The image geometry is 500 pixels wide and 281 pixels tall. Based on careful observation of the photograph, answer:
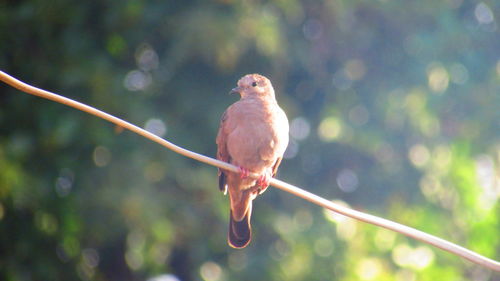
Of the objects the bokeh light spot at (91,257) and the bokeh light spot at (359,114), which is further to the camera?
the bokeh light spot at (359,114)

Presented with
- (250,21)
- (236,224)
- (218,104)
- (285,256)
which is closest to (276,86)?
(218,104)

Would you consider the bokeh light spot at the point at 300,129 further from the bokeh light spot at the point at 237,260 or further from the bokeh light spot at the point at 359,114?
the bokeh light spot at the point at 237,260

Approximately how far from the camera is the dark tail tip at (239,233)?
4.89 meters

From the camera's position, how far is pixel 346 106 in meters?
8.56

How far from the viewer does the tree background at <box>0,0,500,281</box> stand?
7219 millimetres

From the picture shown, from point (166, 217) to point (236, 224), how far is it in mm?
2377

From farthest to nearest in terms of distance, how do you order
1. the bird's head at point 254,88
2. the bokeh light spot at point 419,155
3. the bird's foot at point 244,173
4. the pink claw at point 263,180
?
1. the bokeh light spot at point 419,155
2. the bird's head at point 254,88
3. the pink claw at point 263,180
4. the bird's foot at point 244,173

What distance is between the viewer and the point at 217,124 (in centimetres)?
764

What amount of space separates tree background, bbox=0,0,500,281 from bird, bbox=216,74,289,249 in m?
2.00

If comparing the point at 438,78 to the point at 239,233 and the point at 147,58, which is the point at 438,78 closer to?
the point at 147,58

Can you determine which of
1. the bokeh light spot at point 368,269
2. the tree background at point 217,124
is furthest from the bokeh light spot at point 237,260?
the bokeh light spot at point 368,269

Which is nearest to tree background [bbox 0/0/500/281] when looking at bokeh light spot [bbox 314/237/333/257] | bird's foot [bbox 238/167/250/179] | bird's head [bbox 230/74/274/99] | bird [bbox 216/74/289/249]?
bokeh light spot [bbox 314/237/333/257]

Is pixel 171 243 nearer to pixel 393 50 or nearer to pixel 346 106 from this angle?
A: pixel 346 106

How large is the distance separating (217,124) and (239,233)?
9.10ft
